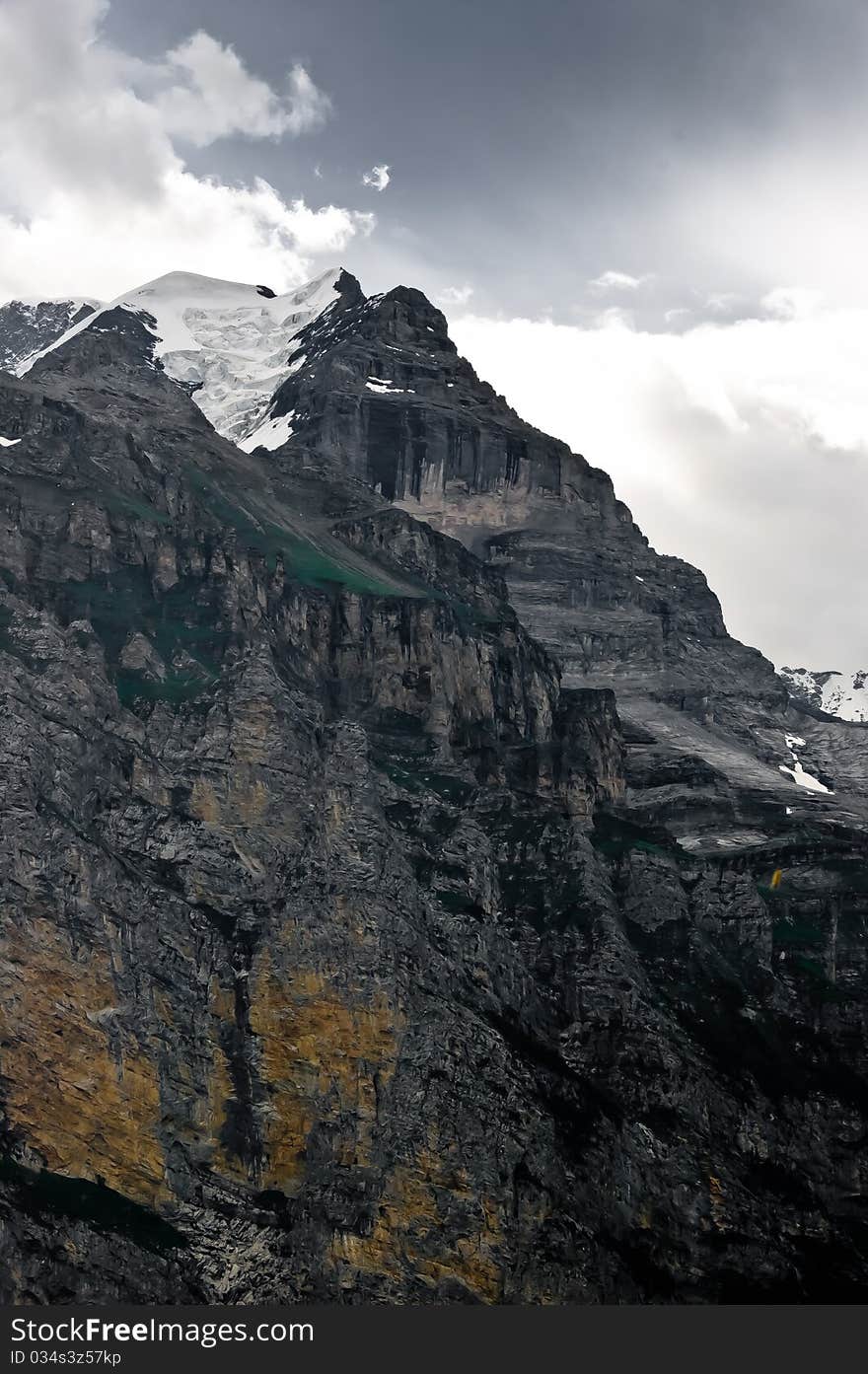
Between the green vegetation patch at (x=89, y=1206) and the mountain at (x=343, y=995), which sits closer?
the green vegetation patch at (x=89, y=1206)

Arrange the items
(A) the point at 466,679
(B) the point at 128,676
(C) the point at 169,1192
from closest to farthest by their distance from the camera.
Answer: (C) the point at 169,1192 < (B) the point at 128,676 < (A) the point at 466,679

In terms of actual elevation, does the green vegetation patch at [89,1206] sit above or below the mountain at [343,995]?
below

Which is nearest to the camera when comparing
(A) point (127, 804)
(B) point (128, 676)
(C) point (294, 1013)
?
(C) point (294, 1013)

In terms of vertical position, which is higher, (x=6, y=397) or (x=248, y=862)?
(x=6, y=397)

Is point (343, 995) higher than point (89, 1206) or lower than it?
higher

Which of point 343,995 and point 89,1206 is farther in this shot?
point 343,995

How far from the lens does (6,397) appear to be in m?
192

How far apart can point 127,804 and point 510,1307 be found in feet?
160

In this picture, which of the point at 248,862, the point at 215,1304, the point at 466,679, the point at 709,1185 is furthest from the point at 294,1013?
the point at 466,679

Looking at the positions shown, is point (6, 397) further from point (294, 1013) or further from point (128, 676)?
point (294, 1013)

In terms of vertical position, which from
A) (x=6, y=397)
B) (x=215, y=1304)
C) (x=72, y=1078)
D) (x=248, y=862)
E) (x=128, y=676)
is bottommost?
(x=215, y=1304)

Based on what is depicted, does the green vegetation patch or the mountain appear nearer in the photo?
the green vegetation patch

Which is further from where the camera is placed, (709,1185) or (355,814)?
(355,814)

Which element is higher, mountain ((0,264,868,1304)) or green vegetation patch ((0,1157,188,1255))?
mountain ((0,264,868,1304))
